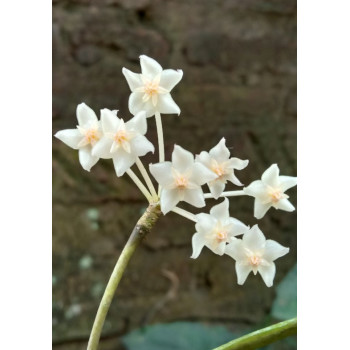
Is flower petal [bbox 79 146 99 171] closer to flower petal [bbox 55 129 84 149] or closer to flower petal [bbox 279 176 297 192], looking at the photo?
flower petal [bbox 55 129 84 149]

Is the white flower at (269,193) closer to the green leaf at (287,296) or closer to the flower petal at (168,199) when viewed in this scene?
the flower petal at (168,199)

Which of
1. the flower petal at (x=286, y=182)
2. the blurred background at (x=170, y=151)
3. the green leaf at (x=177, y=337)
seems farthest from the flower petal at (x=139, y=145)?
the green leaf at (x=177, y=337)

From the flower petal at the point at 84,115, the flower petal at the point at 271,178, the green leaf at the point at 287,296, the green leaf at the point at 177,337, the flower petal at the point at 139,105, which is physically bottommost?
the green leaf at the point at 177,337

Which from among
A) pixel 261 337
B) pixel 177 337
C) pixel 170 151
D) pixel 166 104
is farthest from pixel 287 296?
pixel 166 104

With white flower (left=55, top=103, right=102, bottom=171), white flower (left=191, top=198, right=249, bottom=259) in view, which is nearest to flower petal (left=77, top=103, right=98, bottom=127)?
white flower (left=55, top=103, right=102, bottom=171)

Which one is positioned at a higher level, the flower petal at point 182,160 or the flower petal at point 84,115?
the flower petal at point 84,115
